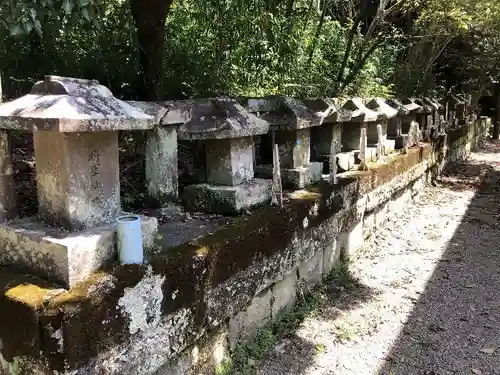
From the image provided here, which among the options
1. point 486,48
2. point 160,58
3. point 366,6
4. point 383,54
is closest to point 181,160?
point 160,58

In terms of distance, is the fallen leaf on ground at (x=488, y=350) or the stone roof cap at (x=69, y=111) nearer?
the stone roof cap at (x=69, y=111)

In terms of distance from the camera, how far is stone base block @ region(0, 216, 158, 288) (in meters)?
1.89

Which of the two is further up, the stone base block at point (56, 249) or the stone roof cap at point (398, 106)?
the stone roof cap at point (398, 106)

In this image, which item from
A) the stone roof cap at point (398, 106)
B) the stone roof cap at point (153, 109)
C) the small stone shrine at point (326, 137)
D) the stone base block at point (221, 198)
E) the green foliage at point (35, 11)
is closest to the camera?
the green foliage at point (35, 11)

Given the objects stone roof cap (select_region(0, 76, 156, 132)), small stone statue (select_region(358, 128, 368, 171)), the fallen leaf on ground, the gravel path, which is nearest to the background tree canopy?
stone roof cap (select_region(0, 76, 156, 132))

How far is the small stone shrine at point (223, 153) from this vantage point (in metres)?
2.78

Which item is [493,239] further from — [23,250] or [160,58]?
[23,250]

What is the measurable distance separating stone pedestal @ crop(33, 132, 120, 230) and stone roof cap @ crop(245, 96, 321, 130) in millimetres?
1439

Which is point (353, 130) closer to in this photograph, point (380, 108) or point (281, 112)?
point (380, 108)

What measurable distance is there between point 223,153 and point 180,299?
39.1 inches

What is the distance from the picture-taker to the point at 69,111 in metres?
1.84

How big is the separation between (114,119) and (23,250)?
68cm

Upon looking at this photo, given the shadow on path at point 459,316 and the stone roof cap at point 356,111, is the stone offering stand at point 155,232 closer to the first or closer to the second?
the stone roof cap at point 356,111

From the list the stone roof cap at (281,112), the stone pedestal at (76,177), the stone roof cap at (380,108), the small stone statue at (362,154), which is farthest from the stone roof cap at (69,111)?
the stone roof cap at (380,108)
